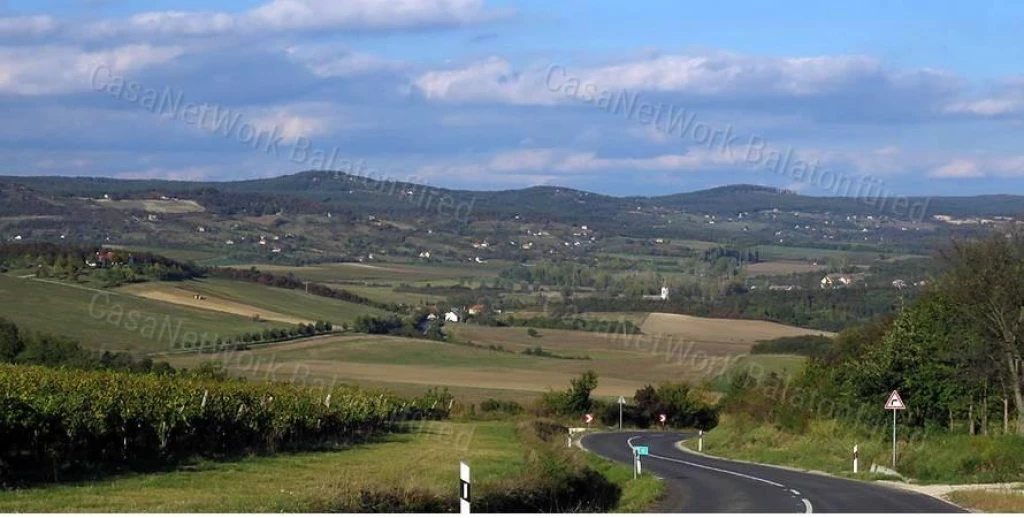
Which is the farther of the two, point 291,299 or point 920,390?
point 291,299

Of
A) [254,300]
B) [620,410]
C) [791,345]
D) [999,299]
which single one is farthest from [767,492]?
[254,300]

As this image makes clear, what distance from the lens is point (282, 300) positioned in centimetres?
10856

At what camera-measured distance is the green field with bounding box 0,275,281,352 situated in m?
78.1

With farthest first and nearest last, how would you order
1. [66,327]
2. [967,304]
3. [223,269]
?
[223,269]
[66,327]
[967,304]

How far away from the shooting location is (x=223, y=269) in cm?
12300

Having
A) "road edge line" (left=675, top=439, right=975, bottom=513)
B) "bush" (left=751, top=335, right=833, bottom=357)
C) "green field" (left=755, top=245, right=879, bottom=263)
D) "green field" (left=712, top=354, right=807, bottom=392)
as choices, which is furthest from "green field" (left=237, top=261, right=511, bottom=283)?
"road edge line" (left=675, top=439, right=975, bottom=513)

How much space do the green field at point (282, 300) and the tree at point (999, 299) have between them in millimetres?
66364

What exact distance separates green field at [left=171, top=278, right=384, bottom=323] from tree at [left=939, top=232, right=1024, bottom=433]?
6636cm

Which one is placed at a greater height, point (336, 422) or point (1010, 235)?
point (1010, 235)

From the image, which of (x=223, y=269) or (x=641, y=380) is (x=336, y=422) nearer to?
(x=641, y=380)

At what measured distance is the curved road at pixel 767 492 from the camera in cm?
2352

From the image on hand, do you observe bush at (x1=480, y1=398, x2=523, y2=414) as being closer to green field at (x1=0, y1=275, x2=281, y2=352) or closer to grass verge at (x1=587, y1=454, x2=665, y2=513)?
green field at (x1=0, y1=275, x2=281, y2=352)

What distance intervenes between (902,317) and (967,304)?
4112mm

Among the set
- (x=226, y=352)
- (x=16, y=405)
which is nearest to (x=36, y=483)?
(x=16, y=405)
